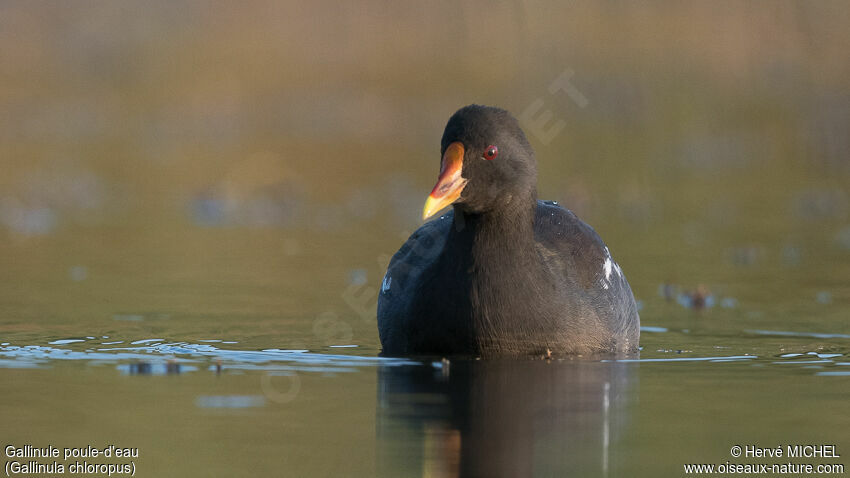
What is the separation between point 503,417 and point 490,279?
6.15ft

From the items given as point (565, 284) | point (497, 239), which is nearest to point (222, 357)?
point (497, 239)

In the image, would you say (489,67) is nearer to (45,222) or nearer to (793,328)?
(45,222)

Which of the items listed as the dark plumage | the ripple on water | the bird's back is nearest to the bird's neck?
the dark plumage

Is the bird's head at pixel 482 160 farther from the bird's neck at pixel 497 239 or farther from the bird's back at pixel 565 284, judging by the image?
the bird's back at pixel 565 284

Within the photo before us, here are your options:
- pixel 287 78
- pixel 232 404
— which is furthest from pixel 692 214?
pixel 287 78

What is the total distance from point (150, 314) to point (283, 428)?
13.9ft

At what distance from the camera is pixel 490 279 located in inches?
356

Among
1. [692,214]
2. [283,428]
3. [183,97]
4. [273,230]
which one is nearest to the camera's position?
[283,428]

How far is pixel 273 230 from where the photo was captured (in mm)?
16906

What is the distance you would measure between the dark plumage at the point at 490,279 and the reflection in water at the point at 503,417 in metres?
0.22

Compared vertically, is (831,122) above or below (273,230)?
above

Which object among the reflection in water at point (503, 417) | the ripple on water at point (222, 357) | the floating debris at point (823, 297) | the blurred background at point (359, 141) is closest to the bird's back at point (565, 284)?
the ripple on water at point (222, 357)

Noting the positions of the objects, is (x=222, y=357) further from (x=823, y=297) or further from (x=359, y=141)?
(x=359, y=141)

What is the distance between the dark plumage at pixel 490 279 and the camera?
8984 millimetres
